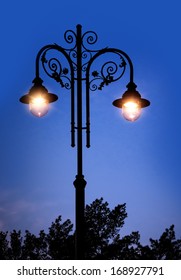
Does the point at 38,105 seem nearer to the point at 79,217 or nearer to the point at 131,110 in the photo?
the point at 131,110

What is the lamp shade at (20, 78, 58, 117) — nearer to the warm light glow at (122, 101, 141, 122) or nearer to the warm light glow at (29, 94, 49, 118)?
the warm light glow at (29, 94, 49, 118)

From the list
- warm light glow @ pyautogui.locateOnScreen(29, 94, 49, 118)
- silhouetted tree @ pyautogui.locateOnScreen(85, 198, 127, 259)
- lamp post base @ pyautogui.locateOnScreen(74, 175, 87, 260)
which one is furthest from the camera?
silhouetted tree @ pyautogui.locateOnScreen(85, 198, 127, 259)

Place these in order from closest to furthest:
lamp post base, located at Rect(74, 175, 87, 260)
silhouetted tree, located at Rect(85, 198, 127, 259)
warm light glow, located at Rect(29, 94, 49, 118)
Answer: lamp post base, located at Rect(74, 175, 87, 260) → warm light glow, located at Rect(29, 94, 49, 118) → silhouetted tree, located at Rect(85, 198, 127, 259)

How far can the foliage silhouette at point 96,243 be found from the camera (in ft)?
172

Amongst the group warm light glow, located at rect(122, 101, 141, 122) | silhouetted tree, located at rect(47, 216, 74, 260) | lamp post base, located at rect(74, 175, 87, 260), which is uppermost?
silhouetted tree, located at rect(47, 216, 74, 260)

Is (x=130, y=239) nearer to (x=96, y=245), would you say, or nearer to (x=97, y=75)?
(x=96, y=245)

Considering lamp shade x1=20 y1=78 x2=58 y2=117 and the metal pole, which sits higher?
lamp shade x1=20 y1=78 x2=58 y2=117

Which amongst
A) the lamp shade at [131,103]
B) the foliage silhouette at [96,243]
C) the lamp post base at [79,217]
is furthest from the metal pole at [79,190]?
the foliage silhouette at [96,243]

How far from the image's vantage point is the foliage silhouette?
52.3m

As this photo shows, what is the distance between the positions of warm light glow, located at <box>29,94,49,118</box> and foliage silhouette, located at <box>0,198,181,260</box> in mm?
41366

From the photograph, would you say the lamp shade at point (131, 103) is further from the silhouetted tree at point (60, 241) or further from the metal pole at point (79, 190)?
the silhouetted tree at point (60, 241)

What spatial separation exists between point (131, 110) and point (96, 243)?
44.1 m

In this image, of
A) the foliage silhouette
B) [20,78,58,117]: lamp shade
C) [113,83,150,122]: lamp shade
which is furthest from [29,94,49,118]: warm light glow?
the foliage silhouette
